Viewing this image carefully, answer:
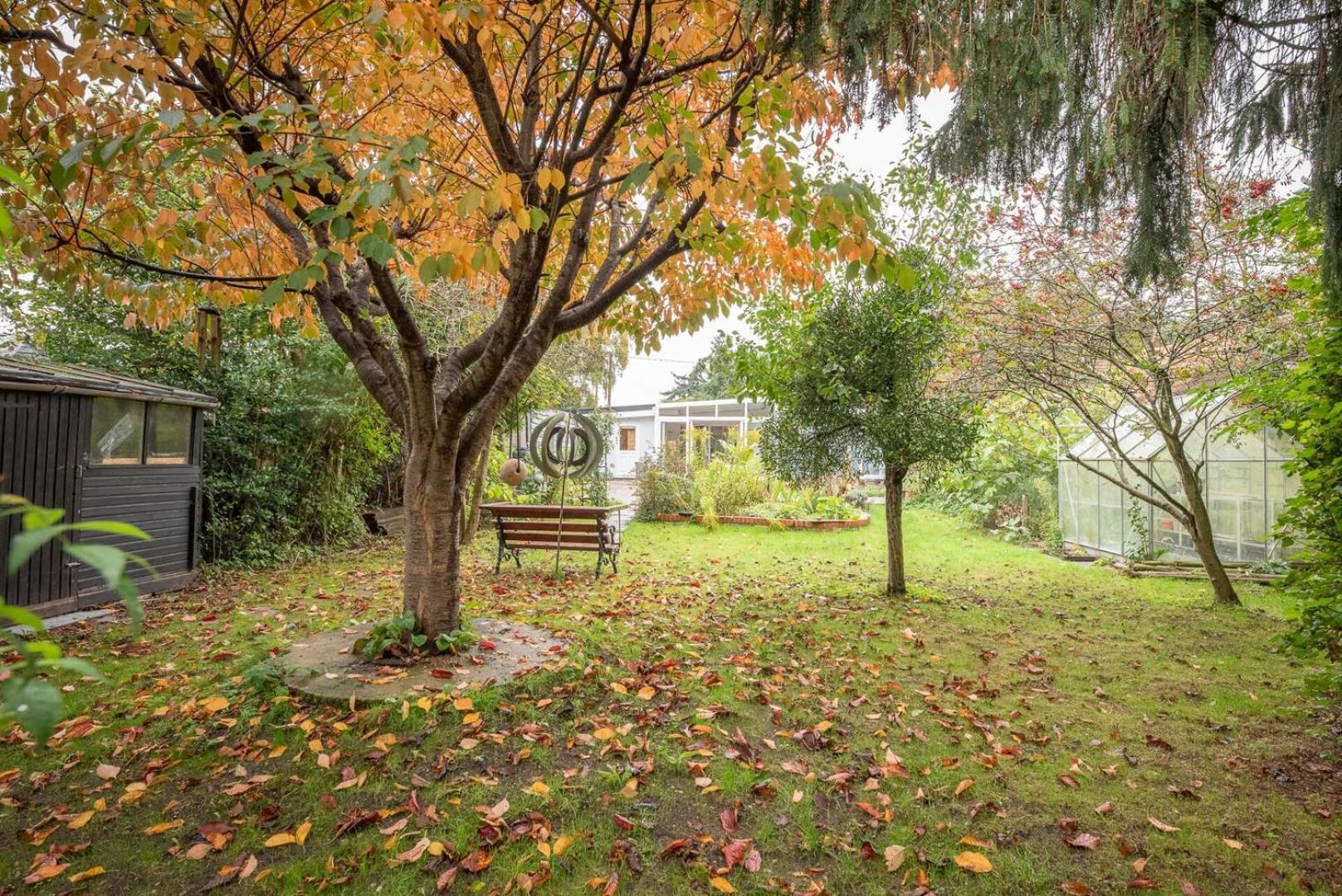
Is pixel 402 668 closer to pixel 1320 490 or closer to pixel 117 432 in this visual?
pixel 117 432

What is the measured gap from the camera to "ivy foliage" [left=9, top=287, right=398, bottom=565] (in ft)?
27.3

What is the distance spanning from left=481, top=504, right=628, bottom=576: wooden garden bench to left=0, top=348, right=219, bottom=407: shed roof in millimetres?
3625

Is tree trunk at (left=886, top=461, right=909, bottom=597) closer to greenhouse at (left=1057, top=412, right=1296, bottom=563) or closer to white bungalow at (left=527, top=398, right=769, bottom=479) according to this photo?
greenhouse at (left=1057, top=412, right=1296, bottom=563)

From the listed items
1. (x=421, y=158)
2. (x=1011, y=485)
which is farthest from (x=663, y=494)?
(x=421, y=158)

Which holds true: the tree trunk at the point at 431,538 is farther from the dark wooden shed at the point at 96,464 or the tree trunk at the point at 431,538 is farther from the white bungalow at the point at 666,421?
the white bungalow at the point at 666,421

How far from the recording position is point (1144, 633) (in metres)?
6.23

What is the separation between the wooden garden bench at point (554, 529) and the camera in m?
8.28

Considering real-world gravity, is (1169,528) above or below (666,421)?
below

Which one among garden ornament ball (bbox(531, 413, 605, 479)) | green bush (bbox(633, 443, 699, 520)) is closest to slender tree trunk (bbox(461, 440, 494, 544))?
garden ornament ball (bbox(531, 413, 605, 479))

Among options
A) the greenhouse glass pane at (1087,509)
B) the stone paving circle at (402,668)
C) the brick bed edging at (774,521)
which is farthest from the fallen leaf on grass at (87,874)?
the greenhouse glass pane at (1087,509)

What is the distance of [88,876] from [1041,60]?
488 centimetres

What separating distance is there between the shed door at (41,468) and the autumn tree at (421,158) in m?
2.22

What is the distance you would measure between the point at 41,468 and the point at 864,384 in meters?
8.26

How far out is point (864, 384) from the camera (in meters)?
7.46
